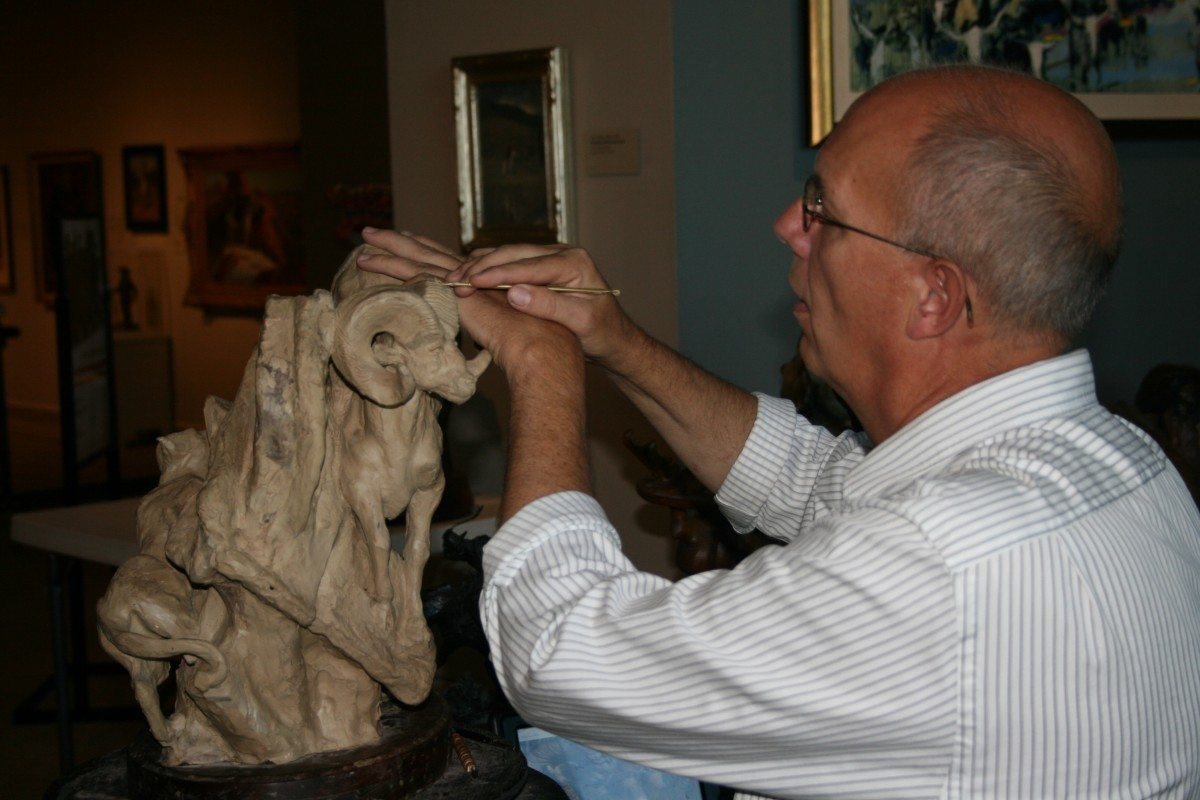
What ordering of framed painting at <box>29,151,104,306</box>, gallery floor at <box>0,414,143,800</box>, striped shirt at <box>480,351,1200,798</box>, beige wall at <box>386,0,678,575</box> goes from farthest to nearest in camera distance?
framed painting at <box>29,151,104,306</box> < gallery floor at <box>0,414,143,800</box> < beige wall at <box>386,0,678,575</box> < striped shirt at <box>480,351,1200,798</box>

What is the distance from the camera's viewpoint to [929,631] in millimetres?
1245

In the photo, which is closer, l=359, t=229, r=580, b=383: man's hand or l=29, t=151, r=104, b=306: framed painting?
l=359, t=229, r=580, b=383: man's hand

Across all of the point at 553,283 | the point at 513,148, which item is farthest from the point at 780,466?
the point at 513,148

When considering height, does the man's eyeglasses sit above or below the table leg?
above

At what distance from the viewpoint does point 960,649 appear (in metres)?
1.25

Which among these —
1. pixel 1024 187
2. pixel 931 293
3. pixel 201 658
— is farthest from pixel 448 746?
pixel 1024 187

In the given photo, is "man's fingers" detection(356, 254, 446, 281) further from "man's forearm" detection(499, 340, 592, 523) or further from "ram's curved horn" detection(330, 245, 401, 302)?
"man's forearm" detection(499, 340, 592, 523)

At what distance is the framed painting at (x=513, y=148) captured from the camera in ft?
13.3

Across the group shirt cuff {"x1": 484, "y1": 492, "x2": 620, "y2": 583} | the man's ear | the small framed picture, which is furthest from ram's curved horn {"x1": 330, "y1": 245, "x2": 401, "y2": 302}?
the small framed picture

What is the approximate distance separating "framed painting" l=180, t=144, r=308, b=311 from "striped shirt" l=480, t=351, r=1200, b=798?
24.3ft

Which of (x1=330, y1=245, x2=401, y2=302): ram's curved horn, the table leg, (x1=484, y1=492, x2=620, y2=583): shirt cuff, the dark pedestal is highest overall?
(x1=330, y1=245, x2=401, y2=302): ram's curved horn

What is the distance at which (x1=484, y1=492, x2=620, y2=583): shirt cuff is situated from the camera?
57.1 inches

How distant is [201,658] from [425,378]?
487mm

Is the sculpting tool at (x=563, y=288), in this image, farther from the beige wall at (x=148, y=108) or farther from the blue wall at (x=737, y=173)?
the beige wall at (x=148, y=108)
